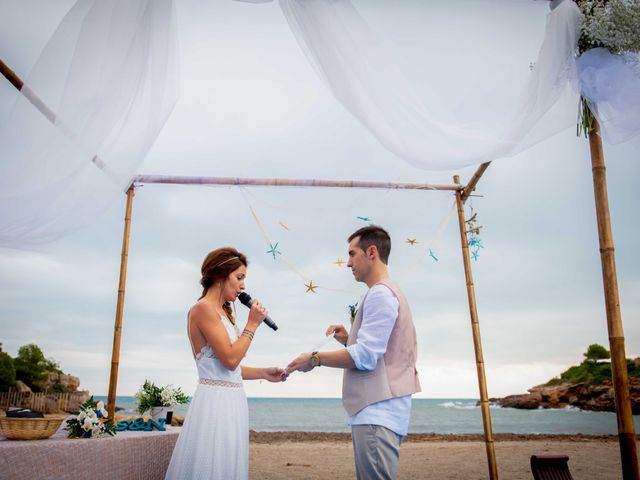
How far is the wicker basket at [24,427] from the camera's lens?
2.46 m

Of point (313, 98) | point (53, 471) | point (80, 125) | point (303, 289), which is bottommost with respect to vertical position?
point (53, 471)

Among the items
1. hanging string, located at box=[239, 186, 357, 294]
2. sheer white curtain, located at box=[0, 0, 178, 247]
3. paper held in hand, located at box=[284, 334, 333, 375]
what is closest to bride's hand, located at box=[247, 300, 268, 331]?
paper held in hand, located at box=[284, 334, 333, 375]

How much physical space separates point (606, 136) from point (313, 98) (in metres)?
2.37

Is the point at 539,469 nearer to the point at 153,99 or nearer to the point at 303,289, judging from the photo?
the point at 303,289

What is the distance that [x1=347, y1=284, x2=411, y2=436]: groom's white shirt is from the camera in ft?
7.91

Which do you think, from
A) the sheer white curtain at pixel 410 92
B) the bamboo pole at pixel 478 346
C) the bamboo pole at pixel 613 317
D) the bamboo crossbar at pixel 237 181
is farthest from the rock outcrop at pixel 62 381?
the bamboo pole at pixel 613 317

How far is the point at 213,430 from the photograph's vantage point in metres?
2.56

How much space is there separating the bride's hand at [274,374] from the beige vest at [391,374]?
703 mm

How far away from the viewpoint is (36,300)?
23.4m

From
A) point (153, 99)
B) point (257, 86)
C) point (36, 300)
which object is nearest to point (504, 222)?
point (257, 86)

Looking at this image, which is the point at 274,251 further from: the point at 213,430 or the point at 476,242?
the point at 213,430

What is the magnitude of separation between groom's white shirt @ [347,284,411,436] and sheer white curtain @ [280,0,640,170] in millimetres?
1128

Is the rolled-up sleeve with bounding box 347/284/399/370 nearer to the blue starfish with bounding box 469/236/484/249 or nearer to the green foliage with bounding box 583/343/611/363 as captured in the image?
the blue starfish with bounding box 469/236/484/249

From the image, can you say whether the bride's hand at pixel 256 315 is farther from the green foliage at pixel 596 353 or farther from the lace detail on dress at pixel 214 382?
the green foliage at pixel 596 353
